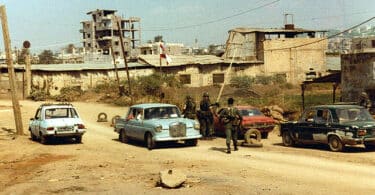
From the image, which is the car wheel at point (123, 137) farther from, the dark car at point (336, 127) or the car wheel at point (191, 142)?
the dark car at point (336, 127)

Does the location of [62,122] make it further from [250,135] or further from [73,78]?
[73,78]

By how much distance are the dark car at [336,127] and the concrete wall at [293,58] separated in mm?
49979

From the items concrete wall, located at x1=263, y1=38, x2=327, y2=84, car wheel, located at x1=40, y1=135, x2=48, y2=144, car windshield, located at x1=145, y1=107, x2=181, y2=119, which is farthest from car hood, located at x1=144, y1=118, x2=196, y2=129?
concrete wall, located at x1=263, y1=38, x2=327, y2=84

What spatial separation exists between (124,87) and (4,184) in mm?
36552

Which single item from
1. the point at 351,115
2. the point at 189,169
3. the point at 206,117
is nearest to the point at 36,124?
the point at 206,117

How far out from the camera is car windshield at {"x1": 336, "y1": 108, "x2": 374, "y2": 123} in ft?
58.5

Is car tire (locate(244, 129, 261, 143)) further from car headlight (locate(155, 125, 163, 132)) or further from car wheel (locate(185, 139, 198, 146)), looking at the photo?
car headlight (locate(155, 125, 163, 132))

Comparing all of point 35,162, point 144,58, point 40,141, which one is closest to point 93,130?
point 40,141

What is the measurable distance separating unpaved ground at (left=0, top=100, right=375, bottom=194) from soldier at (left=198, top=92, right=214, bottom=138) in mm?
627

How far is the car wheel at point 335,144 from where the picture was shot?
1753cm

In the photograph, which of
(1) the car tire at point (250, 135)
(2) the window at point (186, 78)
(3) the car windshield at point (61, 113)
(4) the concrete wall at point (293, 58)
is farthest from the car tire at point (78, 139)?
(4) the concrete wall at point (293, 58)

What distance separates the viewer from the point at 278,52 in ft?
228

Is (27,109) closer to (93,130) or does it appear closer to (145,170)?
(93,130)

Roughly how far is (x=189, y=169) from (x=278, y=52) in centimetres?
5675
